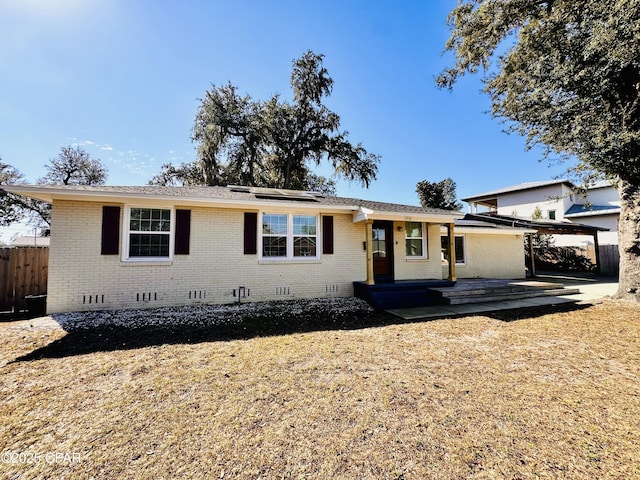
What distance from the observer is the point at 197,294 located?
7.56m

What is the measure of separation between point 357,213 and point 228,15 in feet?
27.4

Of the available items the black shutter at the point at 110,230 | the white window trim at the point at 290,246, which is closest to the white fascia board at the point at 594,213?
the white window trim at the point at 290,246

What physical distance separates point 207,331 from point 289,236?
12.9ft

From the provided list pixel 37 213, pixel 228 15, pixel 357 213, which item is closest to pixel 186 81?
pixel 228 15

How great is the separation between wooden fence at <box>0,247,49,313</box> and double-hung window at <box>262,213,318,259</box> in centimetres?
645

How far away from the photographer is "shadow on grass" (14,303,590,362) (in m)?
4.56

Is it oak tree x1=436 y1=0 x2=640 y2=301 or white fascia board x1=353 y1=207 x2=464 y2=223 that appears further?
white fascia board x1=353 y1=207 x2=464 y2=223

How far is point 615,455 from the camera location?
2104 millimetres

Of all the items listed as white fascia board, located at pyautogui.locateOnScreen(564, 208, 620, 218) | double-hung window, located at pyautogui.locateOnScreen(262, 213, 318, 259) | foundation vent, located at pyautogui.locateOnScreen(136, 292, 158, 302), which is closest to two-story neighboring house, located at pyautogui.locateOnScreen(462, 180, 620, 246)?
white fascia board, located at pyautogui.locateOnScreen(564, 208, 620, 218)

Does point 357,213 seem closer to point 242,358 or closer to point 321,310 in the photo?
point 321,310

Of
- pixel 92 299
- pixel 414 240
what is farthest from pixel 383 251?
pixel 92 299

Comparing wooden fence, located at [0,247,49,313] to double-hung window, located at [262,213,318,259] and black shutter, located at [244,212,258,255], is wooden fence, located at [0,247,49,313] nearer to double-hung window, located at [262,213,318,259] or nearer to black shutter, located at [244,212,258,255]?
black shutter, located at [244,212,258,255]

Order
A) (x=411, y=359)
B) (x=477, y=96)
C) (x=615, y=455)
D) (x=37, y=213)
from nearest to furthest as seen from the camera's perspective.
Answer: (x=615, y=455) < (x=411, y=359) < (x=477, y=96) < (x=37, y=213)

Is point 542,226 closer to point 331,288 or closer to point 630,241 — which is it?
point 630,241
